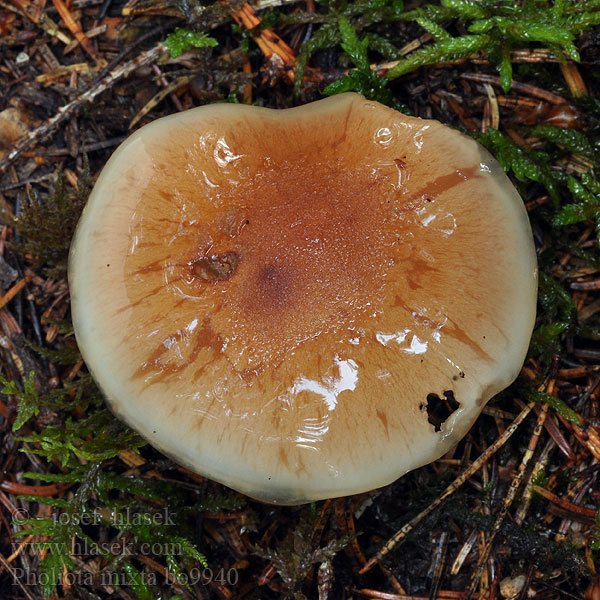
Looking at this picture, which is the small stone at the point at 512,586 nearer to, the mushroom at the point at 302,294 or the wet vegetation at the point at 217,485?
the wet vegetation at the point at 217,485

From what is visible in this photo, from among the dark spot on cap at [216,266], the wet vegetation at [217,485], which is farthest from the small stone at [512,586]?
the dark spot on cap at [216,266]

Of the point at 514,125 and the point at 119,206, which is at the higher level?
the point at 119,206

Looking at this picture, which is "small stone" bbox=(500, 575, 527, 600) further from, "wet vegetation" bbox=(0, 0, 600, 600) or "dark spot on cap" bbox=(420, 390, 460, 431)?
"dark spot on cap" bbox=(420, 390, 460, 431)

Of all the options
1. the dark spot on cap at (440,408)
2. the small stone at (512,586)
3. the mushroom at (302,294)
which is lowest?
the small stone at (512,586)

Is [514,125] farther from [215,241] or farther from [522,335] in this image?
[215,241]

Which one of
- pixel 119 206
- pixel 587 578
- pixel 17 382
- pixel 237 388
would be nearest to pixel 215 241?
pixel 119 206

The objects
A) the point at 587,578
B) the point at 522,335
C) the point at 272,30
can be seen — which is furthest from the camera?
the point at 272,30

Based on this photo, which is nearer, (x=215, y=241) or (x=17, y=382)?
(x=215, y=241)
